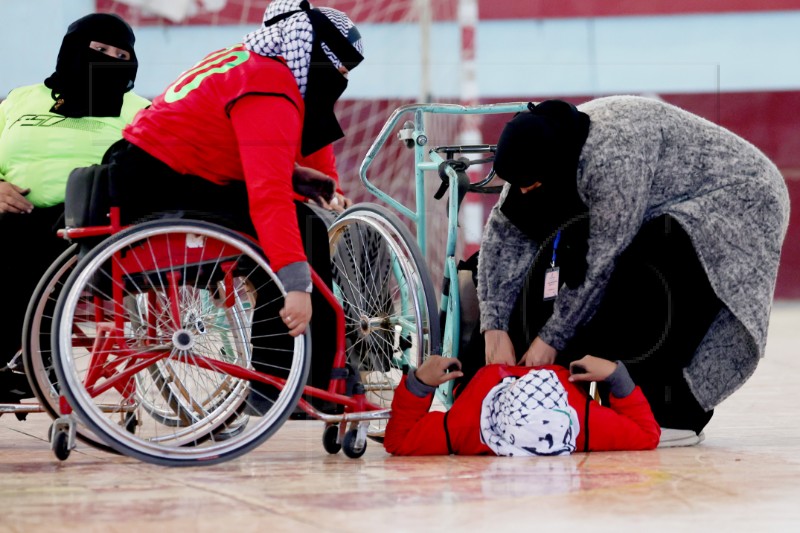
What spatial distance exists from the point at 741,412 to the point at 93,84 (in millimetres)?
1926

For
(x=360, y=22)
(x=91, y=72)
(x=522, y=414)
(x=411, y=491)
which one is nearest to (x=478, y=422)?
(x=522, y=414)

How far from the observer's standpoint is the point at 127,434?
1954 mm

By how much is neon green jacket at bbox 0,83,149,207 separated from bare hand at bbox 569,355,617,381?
129 centimetres

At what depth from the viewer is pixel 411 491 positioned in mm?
1765

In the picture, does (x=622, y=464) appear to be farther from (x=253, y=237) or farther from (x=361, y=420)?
(x=253, y=237)

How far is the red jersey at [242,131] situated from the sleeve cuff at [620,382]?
691 millimetres

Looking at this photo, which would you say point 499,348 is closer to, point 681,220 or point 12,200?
point 681,220

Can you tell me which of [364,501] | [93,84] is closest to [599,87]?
[93,84]

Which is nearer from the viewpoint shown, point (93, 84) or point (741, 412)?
point (93, 84)

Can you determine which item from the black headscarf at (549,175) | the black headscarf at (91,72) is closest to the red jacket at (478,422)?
the black headscarf at (549,175)

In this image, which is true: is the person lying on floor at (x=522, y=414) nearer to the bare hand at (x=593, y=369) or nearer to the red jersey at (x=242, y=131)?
the bare hand at (x=593, y=369)

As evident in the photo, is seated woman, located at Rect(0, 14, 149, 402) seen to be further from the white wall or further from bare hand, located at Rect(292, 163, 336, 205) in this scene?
the white wall

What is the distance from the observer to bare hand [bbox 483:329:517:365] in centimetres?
236

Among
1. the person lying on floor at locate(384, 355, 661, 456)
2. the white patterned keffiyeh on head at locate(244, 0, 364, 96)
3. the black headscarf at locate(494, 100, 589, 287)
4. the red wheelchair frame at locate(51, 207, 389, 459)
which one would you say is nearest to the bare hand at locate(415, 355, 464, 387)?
the person lying on floor at locate(384, 355, 661, 456)
